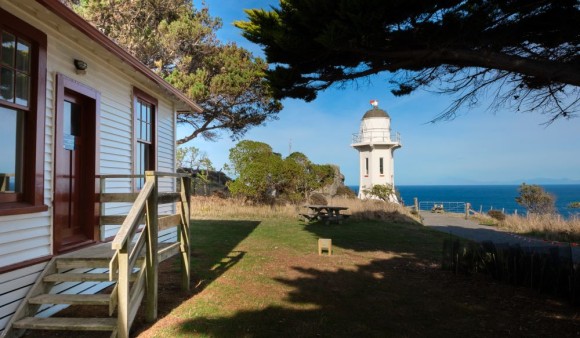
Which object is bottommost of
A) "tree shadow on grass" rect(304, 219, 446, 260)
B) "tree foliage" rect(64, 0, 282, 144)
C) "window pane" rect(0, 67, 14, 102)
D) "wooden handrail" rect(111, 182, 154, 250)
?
"tree shadow on grass" rect(304, 219, 446, 260)

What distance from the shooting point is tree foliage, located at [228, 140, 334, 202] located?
19.8 m

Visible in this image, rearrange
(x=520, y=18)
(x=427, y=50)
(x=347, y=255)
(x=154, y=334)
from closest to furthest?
(x=154, y=334) < (x=520, y=18) < (x=427, y=50) < (x=347, y=255)

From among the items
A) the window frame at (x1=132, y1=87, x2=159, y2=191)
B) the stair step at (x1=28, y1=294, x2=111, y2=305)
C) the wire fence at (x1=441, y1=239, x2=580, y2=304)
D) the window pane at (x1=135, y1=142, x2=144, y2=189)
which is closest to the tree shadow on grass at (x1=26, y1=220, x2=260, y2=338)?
the stair step at (x1=28, y1=294, x2=111, y2=305)

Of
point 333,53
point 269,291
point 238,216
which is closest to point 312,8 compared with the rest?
point 333,53

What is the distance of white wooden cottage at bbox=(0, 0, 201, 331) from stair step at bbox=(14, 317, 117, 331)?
208 millimetres

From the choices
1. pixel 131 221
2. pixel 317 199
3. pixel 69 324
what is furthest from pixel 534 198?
pixel 69 324

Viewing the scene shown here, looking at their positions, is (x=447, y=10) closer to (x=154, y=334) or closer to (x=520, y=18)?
(x=520, y=18)

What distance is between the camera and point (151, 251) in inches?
180

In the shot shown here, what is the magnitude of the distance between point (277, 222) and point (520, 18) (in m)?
12.3

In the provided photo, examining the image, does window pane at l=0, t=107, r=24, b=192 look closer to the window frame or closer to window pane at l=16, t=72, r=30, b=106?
window pane at l=16, t=72, r=30, b=106

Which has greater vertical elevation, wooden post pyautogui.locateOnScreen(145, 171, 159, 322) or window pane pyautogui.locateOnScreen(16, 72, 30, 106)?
window pane pyautogui.locateOnScreen(16, 72, 30, 106)

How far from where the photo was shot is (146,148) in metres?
7.97

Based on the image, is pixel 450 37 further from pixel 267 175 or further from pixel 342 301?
pixel 267 175

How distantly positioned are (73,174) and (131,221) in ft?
7.57
